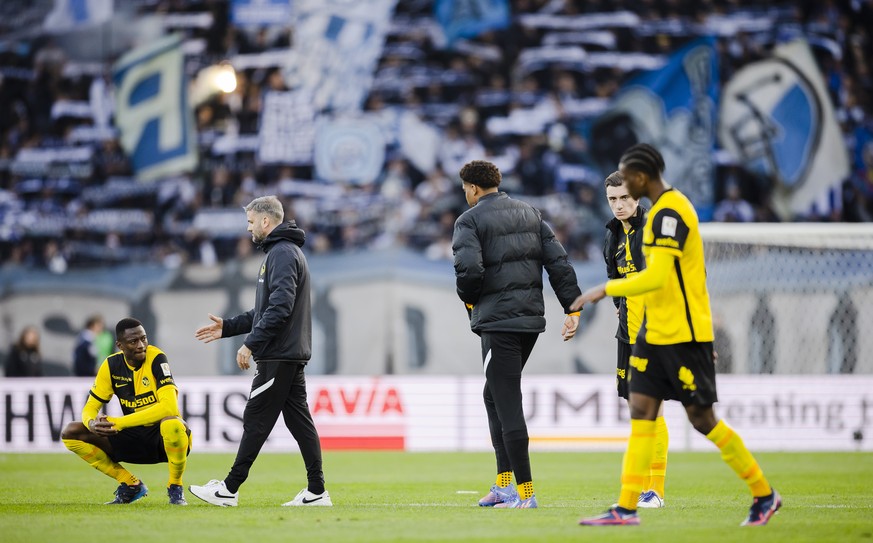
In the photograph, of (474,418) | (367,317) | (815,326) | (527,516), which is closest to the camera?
(527,516)

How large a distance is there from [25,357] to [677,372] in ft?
49.0

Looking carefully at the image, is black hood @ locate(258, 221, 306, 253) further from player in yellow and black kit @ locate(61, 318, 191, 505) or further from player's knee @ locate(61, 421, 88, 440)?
player's knee @ locate(61, 421, 88, 440)

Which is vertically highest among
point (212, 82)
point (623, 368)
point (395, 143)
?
point (212, 82)

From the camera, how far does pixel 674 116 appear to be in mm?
25109

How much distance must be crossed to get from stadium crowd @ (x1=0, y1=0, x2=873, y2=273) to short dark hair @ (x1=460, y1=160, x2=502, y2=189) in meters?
15.4

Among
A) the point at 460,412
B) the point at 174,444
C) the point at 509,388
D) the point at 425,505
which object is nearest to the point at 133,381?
the point at 174,444

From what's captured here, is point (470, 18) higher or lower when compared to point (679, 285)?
higher

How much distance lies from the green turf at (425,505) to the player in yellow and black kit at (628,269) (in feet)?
0.81

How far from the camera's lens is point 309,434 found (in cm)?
855

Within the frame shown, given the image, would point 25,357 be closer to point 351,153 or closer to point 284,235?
point 351,153

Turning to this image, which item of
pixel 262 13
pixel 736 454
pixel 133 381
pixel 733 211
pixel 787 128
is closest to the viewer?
pixel 736 454

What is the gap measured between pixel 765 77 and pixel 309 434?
63.6 ft

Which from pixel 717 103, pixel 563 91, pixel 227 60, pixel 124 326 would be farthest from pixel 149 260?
pixel 124 326

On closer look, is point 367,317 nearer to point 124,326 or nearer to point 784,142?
point 784,142
